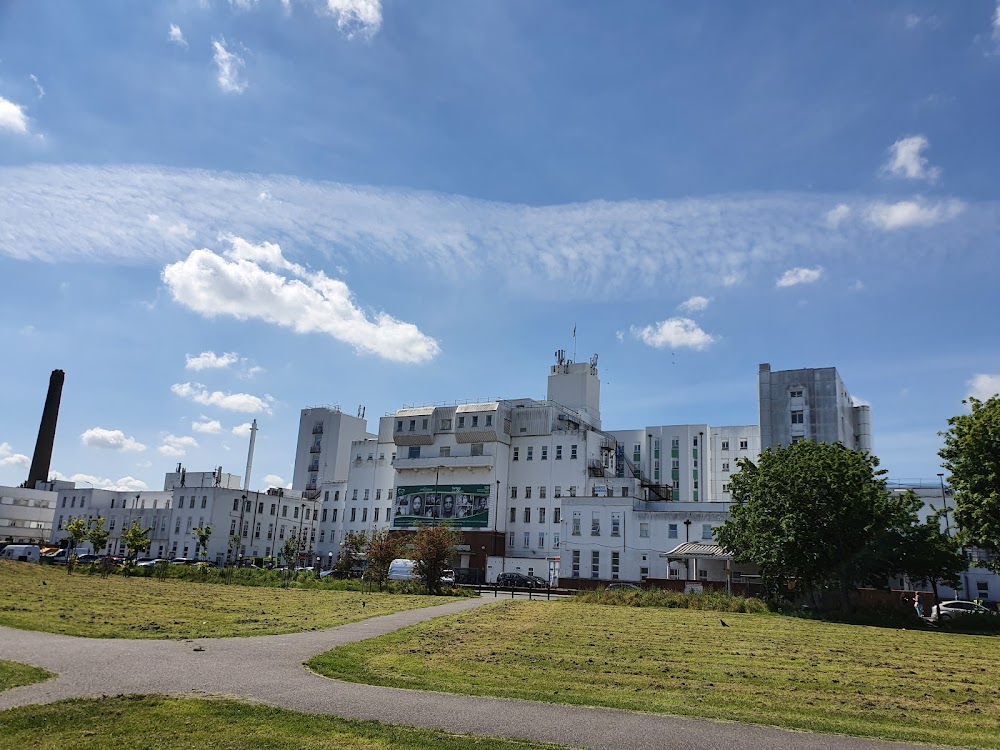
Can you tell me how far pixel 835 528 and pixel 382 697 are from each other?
101ft

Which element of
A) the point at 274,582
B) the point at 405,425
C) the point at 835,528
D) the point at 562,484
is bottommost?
the point at 274,582

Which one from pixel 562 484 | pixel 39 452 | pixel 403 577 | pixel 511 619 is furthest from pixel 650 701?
pixel 39 452

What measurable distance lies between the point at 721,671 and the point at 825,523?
23332 mm

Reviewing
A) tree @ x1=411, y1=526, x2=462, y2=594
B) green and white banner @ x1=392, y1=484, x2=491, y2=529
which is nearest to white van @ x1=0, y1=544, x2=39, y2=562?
green and white banner @ x1=392, y1=484, x2=491, y2=529

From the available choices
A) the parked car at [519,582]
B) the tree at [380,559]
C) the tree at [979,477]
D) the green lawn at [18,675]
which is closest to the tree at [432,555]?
the tree at [380,559]

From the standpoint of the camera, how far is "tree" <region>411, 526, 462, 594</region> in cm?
4581

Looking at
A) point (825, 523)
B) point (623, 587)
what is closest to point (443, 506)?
point (623, 587)

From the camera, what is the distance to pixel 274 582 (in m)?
52.7

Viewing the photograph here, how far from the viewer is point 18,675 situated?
513 inches

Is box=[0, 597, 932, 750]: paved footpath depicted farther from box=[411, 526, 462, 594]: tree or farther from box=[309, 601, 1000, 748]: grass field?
box=[411, 526, 462, 594]: tree

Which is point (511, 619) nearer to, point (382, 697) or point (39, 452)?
point (382, 697)

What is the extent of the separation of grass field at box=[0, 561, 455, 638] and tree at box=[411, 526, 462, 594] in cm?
362

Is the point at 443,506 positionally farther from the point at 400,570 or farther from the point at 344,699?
the point at 344,699

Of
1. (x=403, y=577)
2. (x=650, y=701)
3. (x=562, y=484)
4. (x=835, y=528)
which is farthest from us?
(x=562, y=484)
